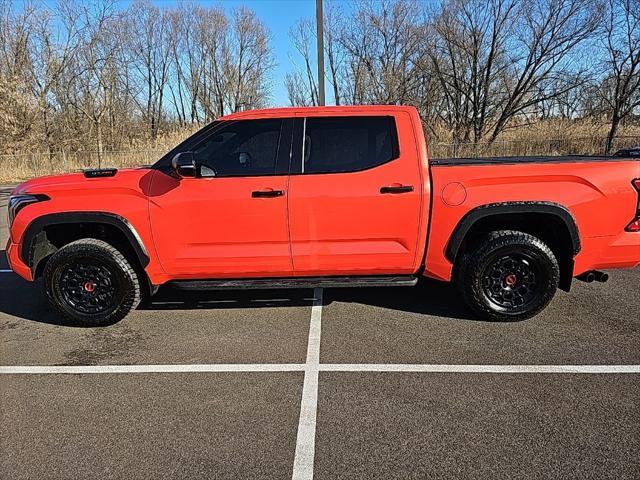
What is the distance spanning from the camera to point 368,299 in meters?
4.78

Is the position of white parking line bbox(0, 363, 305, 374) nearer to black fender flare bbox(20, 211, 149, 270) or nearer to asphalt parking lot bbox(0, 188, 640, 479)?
asphalt parking lot bbox(0, 188, 640, 479)

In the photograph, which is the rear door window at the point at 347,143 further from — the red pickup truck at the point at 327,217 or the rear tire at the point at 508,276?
the rear tire at the point at 508,276

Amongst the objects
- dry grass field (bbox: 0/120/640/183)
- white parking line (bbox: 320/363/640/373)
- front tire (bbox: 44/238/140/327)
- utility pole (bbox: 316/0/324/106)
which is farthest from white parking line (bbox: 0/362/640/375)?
dry grass field (bbox: 0/120/640/183)

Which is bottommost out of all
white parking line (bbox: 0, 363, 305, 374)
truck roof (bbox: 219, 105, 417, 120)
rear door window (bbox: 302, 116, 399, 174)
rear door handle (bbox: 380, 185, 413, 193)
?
white parking line (bbox: 0, 363, 305, 374)

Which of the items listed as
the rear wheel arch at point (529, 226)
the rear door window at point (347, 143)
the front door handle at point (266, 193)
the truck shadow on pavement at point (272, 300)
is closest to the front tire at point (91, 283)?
the truck shadow on pavement at point (272, 300)

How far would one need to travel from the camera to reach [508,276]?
13.5 feet

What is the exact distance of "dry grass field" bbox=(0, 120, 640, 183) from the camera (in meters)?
19.6

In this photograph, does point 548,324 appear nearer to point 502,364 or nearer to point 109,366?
point 502,364

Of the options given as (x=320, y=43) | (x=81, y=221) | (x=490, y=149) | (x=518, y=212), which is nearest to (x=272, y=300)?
(x=81, y=221)

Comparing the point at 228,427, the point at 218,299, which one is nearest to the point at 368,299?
the point at 218,299

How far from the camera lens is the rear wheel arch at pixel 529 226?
3.86 meters

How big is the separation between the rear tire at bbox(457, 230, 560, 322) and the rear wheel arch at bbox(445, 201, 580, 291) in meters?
0.12

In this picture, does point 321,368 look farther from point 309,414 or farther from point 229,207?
point 229,207

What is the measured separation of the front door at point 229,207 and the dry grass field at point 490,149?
16155mm
